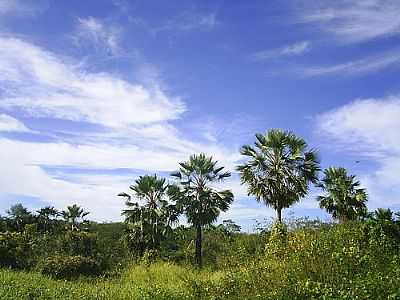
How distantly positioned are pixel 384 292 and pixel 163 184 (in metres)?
26.3

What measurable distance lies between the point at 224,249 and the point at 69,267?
1157 cm

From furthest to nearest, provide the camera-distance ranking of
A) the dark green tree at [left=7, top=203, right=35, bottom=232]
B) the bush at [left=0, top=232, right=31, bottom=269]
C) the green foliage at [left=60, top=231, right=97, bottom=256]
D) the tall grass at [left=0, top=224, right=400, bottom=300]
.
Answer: the dark green tree at [left=7, top=203, right=35, bottom=232] < the green foliage at [left=60, top=231, right=97, bottom=256] < the bush at [left=0, top=232, right=31, bottom=269] < the tall grass at [left=0, top=224, right=400, bottom=300]

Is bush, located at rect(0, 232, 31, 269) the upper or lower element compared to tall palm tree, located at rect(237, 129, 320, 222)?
lower

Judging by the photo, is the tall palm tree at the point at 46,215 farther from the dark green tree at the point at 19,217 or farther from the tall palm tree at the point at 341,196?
the tall palm tree at the point at 341,196

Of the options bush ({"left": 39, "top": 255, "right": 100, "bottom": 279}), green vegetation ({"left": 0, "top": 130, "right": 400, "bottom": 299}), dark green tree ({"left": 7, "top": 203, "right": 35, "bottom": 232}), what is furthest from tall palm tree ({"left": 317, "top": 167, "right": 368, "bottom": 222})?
dark green tree ({"left": 7, "top": 203, "right": 35, "bottom": 232})

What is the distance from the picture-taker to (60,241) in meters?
31.0

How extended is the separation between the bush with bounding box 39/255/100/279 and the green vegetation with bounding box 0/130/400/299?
0.05 m

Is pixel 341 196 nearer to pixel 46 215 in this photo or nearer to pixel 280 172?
pixel 280 172

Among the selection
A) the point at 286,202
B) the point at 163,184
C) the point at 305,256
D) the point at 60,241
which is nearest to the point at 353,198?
the point at 286,202

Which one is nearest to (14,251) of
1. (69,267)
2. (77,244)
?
(69,267)

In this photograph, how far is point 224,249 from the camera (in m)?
14.8

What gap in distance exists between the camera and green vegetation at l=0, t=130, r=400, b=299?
8.52 metres

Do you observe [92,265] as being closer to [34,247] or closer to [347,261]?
[34,247]

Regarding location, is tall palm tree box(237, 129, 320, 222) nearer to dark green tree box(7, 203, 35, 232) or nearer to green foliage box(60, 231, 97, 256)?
green foliage box(60, 231, 97, 256)
